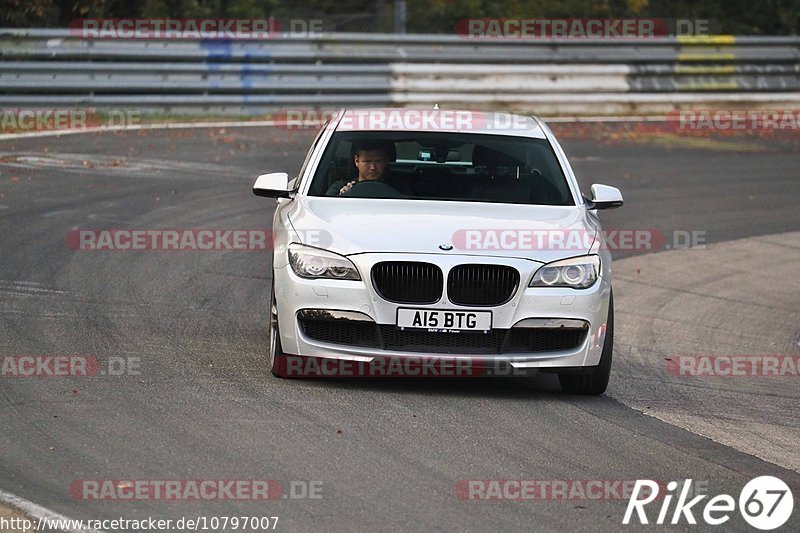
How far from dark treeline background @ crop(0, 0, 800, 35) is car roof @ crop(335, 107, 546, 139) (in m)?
16.5

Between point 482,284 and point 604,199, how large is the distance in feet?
4.96

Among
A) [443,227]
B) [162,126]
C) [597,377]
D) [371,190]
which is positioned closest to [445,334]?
[443,227]

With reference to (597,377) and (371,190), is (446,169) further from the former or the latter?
(597,377)

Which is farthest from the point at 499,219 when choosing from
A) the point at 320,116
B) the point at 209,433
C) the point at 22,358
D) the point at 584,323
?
the point at 320,116

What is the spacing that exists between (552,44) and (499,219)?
679 inches

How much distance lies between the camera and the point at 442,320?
792cm

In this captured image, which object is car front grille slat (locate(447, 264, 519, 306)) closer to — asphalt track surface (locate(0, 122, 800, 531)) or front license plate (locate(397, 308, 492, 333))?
front license plate (locate(397, 308, 492, 333))

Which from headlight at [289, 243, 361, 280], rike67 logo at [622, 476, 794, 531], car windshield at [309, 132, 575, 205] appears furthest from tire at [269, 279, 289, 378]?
rike67 logo at [622, 476, 794, 531]

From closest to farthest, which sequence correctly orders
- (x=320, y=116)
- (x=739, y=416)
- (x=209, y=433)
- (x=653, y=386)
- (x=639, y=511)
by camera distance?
(x=639, y=511), (x=209, y=433), (x=739, y=416), (x=653, y=386), (x=320, y=116)

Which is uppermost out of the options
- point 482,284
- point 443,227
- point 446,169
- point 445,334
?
point 446,169

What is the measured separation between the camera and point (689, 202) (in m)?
17.4

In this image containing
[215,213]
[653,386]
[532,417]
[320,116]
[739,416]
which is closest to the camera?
[532,417]

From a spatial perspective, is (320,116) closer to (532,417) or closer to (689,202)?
(689,202)

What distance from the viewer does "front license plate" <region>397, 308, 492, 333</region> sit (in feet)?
26.0
